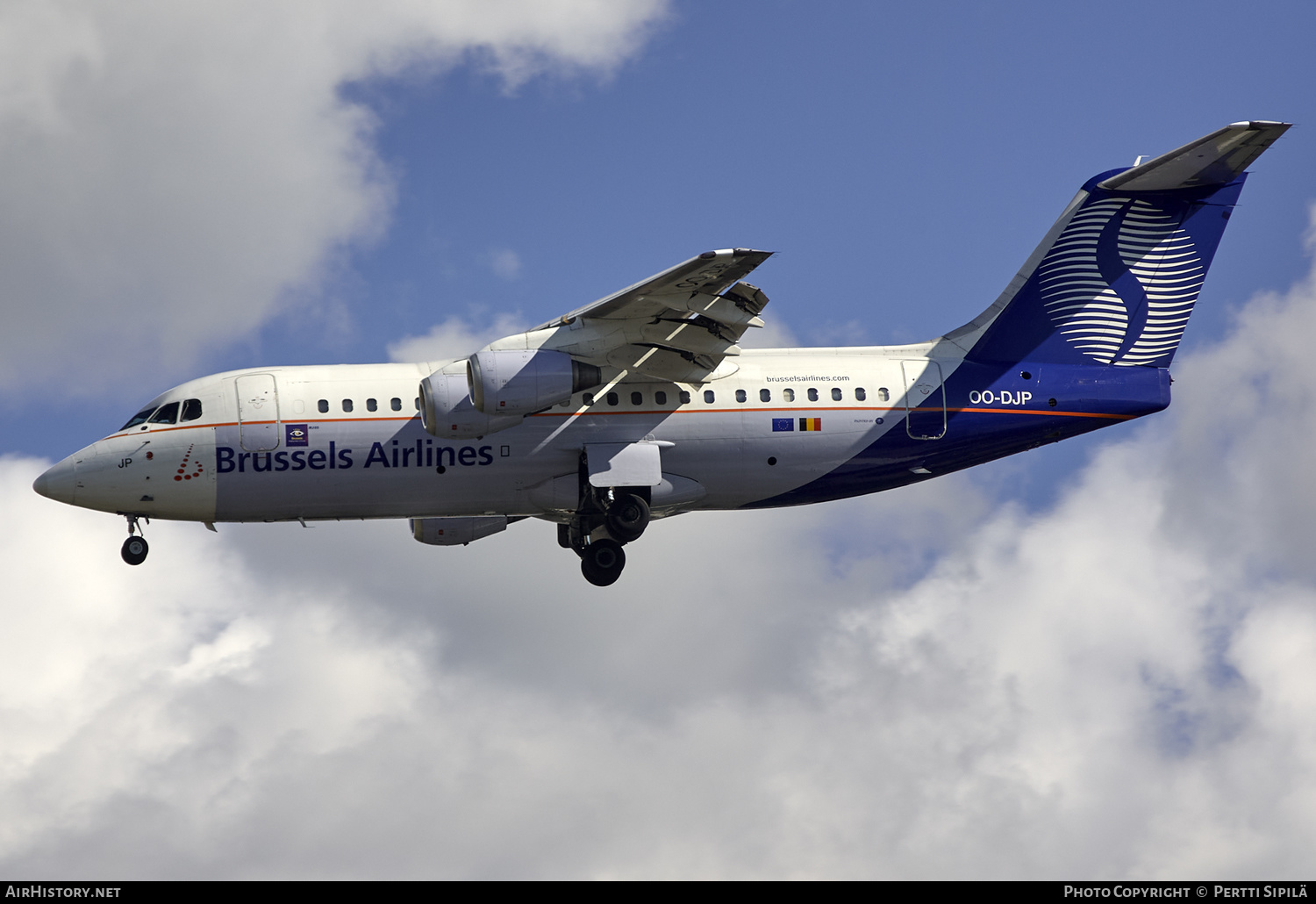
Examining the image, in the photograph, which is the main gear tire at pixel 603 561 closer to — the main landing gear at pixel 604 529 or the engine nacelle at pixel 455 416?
the main landing gear at pixel 604 529

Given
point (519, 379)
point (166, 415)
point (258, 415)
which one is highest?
point (166, 415)

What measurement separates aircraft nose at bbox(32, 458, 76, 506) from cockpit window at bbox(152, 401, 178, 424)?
1.36 m

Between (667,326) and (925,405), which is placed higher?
(667,326)

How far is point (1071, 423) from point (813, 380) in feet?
13.4

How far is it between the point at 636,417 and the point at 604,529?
2219mm

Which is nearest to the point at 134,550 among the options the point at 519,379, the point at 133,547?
the point at 133,547

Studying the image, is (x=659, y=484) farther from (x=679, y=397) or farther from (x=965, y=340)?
(x=965, y=340)

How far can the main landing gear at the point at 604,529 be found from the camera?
25.0 m

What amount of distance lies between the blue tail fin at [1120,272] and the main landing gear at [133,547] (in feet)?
42.1

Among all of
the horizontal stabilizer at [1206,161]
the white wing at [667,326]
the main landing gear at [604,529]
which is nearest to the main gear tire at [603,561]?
the main landing gear at [604,529]

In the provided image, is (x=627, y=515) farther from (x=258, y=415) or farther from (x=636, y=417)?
(x=258, y=415)

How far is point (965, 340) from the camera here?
86.8ft

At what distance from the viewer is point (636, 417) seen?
82.1 ft
